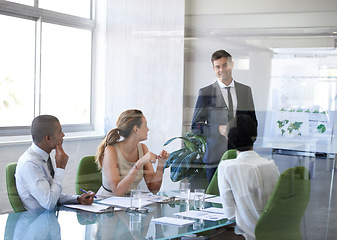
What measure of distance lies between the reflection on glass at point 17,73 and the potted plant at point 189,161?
1.20 meters

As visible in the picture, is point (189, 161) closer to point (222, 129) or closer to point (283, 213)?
point (222, 129)

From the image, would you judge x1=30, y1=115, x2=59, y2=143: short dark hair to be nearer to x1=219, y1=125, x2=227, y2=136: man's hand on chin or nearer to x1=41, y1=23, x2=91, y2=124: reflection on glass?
x1=41, y1=23, x2=91, y2=124: reflection on glass

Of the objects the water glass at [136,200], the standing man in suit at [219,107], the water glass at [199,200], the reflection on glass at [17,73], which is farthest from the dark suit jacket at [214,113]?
the reflection on glass at [17,73]

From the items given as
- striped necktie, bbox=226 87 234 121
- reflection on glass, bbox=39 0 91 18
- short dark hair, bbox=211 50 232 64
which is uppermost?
→ reflection on glass, bbox=39 0 91 18

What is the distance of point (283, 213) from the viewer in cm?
269

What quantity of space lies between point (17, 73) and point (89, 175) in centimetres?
103

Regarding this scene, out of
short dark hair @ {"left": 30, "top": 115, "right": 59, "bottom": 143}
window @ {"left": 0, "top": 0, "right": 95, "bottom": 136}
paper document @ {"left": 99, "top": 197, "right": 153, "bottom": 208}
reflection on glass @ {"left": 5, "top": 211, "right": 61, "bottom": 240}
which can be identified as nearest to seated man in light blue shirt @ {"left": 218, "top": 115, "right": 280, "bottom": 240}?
paper document @ {"left": 99, "top": 197, "right": 153, "bottom": 208}

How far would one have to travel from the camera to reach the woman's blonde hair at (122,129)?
3.49 meters

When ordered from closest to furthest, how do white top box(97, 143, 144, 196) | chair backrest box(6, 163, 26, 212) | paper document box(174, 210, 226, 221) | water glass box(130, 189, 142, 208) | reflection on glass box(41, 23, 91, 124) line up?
paper document box(174, 210, 226, 221) < water glass box(130, 189, 142, 208) < chair backrest box(6, 163, 26, 212) < white top box(97, 143, 144, 196) < reflection on glass box(41, 23, 91, 124)

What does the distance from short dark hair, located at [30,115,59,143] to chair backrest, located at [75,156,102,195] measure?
376 millimetres

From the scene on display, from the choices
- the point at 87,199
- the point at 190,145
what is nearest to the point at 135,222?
the point at 87,199

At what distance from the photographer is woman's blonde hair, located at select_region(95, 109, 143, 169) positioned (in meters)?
3.49

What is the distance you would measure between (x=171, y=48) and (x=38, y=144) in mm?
1383

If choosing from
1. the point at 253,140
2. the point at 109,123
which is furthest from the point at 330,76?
the point at 109,123
